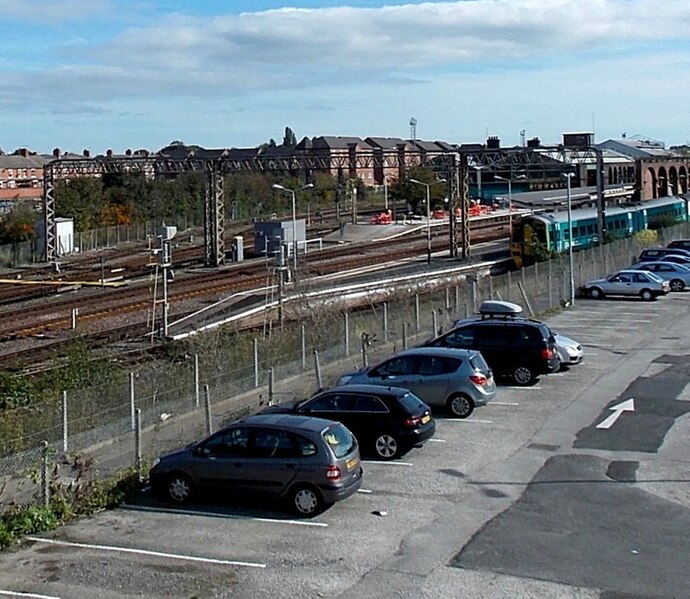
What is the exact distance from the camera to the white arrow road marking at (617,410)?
2020 cm

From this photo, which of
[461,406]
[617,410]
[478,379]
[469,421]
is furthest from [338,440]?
[617,410]

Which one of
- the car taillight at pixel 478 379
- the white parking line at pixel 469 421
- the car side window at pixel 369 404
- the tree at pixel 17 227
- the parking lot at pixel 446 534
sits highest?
the tree at pixel 17 227

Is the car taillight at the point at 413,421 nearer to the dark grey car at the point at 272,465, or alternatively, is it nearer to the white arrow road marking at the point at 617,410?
the dark grey car at the point at 272,465

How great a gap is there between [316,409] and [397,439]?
148 cm

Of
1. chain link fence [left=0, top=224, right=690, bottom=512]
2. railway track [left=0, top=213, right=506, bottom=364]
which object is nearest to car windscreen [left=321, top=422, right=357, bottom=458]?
chain link fence [left=0, top=224, right=690, bottom=512]

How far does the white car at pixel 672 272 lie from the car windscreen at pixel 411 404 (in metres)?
29.6

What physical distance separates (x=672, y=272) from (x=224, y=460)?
34.7 m

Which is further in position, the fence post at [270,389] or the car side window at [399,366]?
the car side window at [399,366]

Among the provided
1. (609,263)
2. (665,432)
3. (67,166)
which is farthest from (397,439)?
(67,166)

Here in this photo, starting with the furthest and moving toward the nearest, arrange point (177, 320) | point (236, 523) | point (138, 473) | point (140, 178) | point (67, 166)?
point (140, 178)
point (67, 166)
point (177, 320)
point (138, 473)
point (236, 523)

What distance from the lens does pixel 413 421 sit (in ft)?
56.8

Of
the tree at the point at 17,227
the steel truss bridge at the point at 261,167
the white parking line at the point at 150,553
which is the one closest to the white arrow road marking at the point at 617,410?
the white parking line at the point at 150,553

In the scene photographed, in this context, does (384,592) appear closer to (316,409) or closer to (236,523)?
(236,523)

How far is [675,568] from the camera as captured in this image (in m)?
12.2
